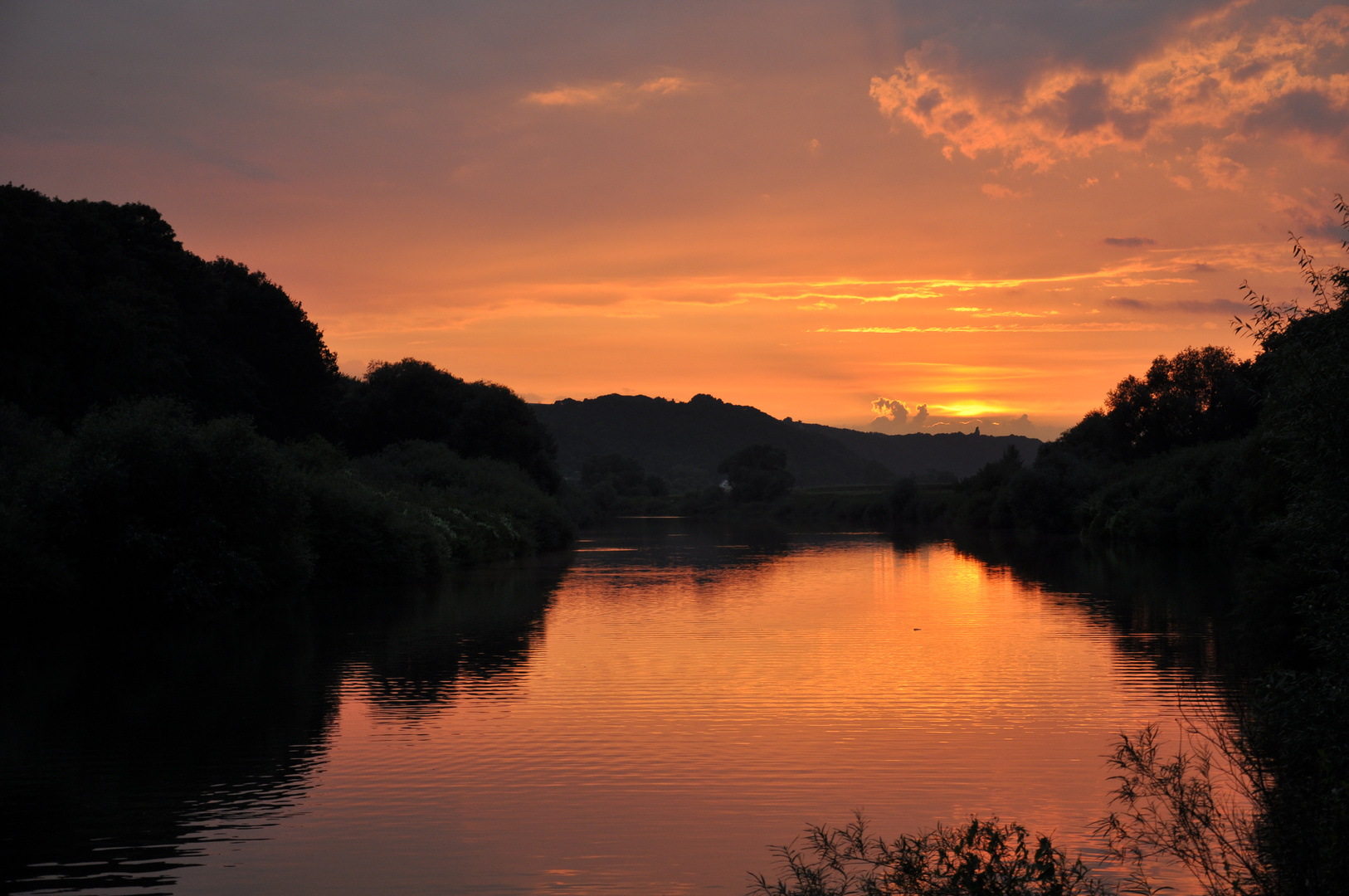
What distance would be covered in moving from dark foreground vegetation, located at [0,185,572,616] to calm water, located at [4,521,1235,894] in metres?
3.18

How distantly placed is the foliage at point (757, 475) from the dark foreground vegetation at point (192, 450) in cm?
7287

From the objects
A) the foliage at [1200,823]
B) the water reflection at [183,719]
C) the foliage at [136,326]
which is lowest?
the water reflection at [183,719]

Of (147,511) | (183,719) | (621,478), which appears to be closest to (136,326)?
(147,511)

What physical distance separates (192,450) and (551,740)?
17.5m

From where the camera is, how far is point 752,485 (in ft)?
474

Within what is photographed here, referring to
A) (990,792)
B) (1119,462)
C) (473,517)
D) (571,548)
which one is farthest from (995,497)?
(990,792)

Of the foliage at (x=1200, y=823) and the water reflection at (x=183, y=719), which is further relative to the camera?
the water reflection at (x=183, y=719)

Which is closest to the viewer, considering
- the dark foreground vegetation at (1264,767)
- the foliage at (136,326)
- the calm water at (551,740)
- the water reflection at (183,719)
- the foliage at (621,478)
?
the dark foreground vegetation at (1264,767)

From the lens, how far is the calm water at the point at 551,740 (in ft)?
35.4

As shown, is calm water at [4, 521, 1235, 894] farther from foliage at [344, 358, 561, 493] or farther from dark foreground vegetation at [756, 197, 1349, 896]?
foliage at [344, 358, 561, 493]

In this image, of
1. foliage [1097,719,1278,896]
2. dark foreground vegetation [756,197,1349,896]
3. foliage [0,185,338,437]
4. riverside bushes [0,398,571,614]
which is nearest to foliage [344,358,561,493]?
foliage [0,185,338,437]

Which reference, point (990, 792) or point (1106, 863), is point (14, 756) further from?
point (1106, 863)

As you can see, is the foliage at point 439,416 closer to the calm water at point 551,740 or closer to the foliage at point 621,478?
the calm water at point 551,740

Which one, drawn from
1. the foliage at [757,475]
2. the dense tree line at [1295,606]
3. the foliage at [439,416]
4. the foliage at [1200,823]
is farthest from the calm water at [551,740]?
the foliage at [757,475]
